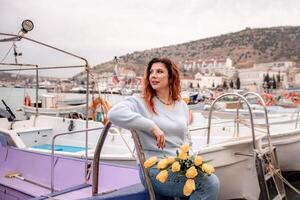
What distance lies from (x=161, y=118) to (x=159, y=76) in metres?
0.33

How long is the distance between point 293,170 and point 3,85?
6.27 m

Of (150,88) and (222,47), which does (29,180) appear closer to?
(150,88)

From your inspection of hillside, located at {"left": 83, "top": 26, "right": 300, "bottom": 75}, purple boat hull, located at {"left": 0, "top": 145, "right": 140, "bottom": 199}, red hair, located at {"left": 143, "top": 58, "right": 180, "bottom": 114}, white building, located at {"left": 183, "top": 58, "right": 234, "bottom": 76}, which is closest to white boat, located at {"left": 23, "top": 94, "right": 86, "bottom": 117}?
purple boat hull, located at {"left": 0, "top": 145, "right": 140, "bottom": 199}

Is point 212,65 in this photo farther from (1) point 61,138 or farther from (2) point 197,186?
(2) point 197,186

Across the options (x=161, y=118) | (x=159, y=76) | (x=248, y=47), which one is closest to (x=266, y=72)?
(x=248, y=47)

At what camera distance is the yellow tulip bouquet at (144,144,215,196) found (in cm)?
230

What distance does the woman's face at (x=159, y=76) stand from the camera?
2675 mm

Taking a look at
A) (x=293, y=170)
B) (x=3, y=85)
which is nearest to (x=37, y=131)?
(x=3, y=85)

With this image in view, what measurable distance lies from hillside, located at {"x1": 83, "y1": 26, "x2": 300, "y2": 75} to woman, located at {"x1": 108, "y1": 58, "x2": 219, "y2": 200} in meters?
84.9

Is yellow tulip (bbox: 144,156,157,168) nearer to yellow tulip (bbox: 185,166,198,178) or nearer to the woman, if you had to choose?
the woman

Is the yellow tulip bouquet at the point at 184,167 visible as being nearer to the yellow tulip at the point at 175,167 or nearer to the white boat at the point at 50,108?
Result: the yellow tulip at the point at 175,167

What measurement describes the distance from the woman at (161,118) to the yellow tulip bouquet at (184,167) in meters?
0.10

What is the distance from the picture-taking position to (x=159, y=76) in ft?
8.77

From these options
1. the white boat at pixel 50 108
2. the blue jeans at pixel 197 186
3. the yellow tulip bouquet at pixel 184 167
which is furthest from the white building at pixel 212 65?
the yellow tulip bouquet at pixel 184 167
